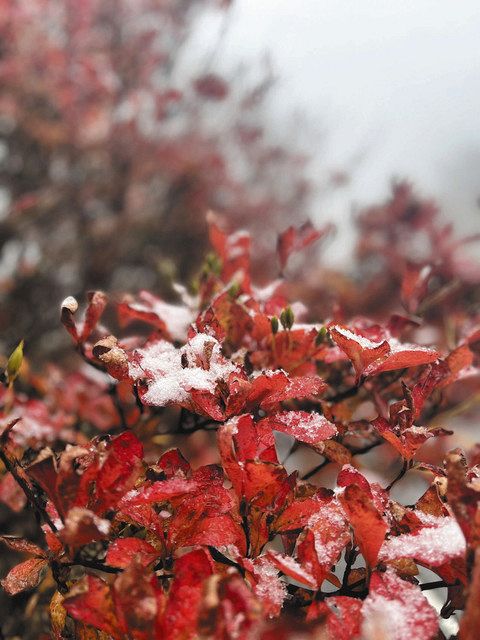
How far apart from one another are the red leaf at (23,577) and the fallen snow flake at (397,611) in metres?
0.42

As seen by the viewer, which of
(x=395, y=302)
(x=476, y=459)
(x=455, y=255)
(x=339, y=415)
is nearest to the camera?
(x=476, y=459)

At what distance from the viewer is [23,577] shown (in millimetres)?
633

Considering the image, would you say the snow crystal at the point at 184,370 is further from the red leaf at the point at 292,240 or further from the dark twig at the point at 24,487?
the red leaf at the point at 292,240

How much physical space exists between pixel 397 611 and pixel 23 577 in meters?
0.47

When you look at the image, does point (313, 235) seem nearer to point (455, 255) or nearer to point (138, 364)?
point (138, 364)

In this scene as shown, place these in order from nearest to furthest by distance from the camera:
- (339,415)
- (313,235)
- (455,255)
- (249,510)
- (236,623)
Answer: (236,623), (249,510), (339,415), (313,235), (455,255)

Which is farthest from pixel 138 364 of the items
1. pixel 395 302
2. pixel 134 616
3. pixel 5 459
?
pixel 395 302

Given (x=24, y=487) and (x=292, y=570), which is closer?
(x=292, y=570)

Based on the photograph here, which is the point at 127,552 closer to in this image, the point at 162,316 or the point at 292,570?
the point at 292,570

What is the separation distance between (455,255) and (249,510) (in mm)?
1365

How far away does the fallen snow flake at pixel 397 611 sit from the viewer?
50 cm

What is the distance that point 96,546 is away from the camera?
39.3 inches

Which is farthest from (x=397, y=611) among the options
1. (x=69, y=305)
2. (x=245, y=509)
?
(x=69, y=305)

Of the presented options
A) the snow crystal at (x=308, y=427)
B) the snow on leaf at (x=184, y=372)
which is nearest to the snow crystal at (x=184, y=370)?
the snow on leaf at (x=184, y=372)
